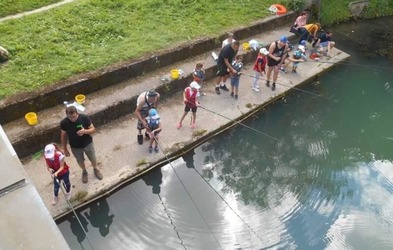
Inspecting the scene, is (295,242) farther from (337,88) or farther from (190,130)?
(337,88)

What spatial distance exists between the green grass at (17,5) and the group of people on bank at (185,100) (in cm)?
458

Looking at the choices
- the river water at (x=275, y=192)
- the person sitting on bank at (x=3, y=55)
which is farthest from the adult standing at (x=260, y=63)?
the person sitting on bank at (x=3, y=55)

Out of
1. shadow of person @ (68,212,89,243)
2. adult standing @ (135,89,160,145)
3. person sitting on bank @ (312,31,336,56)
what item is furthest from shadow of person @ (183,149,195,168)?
person sitting on bank @ (312,31,336,56)

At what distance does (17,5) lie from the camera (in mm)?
10031

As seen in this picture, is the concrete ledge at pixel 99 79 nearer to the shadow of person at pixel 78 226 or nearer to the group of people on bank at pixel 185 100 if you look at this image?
the group of people on bank at pixel 185 100

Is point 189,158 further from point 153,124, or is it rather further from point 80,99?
point 80,99

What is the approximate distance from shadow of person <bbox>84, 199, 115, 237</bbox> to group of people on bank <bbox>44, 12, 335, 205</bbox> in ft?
1.57

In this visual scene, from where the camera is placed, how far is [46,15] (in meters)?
9.81

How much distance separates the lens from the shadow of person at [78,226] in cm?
656

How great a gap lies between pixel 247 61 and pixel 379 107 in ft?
11.8

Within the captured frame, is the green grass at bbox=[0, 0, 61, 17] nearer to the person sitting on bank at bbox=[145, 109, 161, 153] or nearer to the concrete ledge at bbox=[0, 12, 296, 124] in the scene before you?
the concrete ledge at bbox=[0, 12, 296, 124]

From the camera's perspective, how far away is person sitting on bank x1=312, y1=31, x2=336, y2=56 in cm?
1101

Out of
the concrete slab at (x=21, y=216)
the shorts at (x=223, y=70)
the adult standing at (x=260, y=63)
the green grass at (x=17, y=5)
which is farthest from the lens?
the green grass at (x=17, y=5)

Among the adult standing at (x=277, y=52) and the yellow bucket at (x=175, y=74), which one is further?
the yellow bucket at (x=175, y=74)
